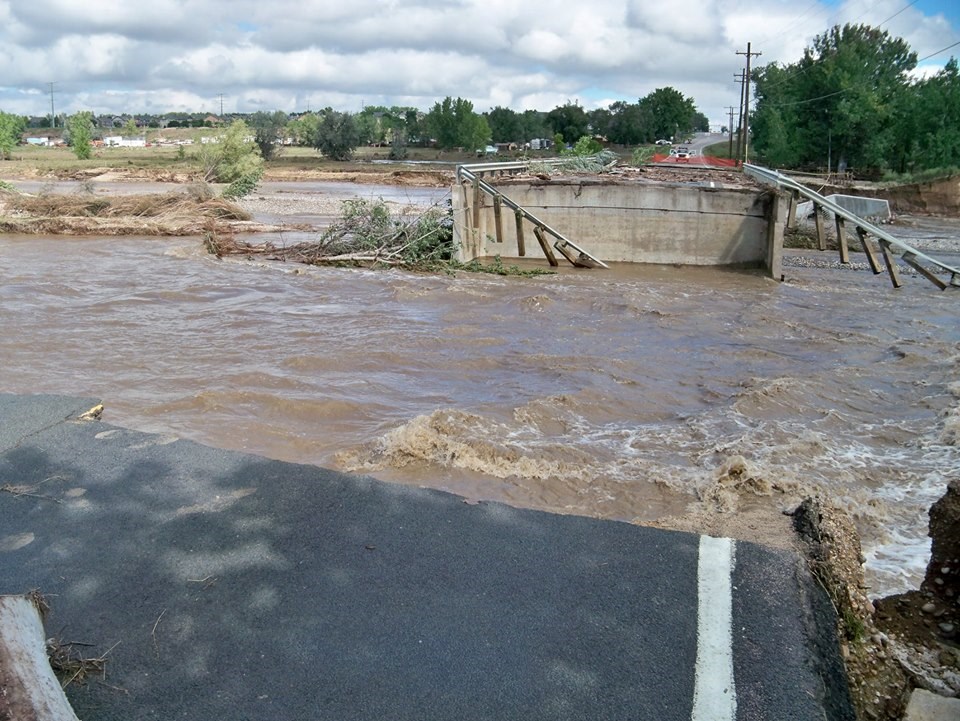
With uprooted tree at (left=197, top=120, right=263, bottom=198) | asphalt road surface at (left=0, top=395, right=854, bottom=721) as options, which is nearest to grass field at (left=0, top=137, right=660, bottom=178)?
uprooted tree at (left=197, top=120, right=263, bottom=198)

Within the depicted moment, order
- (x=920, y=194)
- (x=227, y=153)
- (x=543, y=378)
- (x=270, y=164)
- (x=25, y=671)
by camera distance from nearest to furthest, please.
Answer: (x=25, y=671), (x=543, y=378), (x=920, y=194), (x=227, y=153), (x=270, y=164)

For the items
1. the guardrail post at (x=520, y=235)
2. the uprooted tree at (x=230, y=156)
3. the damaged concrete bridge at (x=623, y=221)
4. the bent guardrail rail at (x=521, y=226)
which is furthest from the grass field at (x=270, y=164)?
the guardrail post at (x=520, y=235)

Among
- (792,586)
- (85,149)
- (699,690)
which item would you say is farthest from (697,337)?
(85,149)

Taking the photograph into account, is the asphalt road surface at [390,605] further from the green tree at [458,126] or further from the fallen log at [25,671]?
the green tree at [458,126]

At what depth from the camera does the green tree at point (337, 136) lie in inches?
3890

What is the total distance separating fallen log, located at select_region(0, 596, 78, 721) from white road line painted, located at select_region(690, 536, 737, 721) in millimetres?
2560

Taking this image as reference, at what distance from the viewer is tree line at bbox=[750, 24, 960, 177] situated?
52.6m

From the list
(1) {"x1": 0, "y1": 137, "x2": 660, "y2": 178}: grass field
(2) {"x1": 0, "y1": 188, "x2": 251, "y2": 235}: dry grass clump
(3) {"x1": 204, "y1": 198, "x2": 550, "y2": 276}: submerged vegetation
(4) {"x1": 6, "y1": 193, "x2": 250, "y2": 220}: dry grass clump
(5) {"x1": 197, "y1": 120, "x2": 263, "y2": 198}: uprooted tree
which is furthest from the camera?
(1) {"x1": 0, "y1": 137, "x2": 660, "y2": 178}: grass field

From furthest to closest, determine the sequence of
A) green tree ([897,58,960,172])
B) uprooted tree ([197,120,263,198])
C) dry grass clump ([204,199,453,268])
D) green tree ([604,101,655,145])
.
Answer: green tree ([604,101,655,145])
green tree ([897,58,960,172])
uprooted tree ([197,120,263,198])
dry grass clump ([204,199,453,268])

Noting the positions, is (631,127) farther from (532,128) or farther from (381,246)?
(381,246)

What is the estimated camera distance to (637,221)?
871 inches

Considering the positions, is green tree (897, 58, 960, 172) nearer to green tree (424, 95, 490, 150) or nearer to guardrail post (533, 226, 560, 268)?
guardrail post (533, 226, 560, 268)

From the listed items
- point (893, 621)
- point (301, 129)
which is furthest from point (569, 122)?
point (893, 621)

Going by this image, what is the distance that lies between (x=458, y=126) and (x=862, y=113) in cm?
6054
